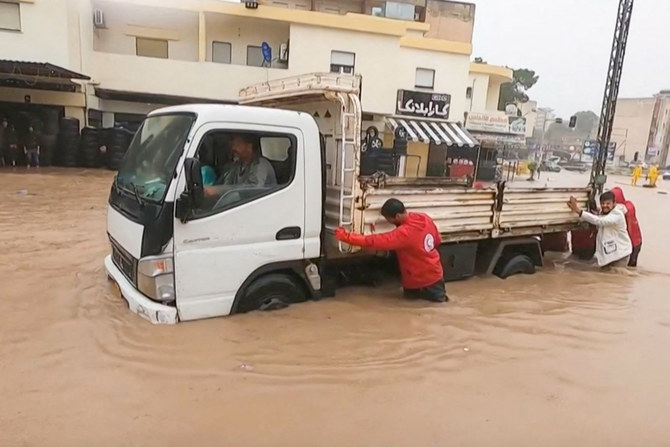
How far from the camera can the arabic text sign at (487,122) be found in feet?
77.4

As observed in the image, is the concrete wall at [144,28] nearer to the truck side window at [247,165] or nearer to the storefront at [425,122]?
the storefront at [425,122]

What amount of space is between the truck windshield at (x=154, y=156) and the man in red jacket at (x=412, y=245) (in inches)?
62.8

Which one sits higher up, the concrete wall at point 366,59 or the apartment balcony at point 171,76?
the concrete wall at point 366,59

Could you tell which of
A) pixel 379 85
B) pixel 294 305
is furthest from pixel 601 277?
pixel 379 85

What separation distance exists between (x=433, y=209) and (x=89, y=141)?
15.6 metres

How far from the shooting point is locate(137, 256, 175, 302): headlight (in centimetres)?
372

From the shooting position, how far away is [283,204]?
419 centimetres

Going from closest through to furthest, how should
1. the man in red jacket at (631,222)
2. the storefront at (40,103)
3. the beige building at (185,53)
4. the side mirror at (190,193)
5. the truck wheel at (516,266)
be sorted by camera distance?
the side mirror at (190,193) < the truck wheel at (516,266) < the man in red jacket at (631,222) < the storefront at (40,103) < the beige building at (185,53)

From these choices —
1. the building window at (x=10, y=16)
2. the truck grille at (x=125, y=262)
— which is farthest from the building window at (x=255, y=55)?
the truck grille at (x=125, y=262)

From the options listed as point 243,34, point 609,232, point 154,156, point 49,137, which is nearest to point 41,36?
point 49,137

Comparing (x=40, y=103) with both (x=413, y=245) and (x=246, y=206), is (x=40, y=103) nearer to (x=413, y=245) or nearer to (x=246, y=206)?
(x=246, y=206)

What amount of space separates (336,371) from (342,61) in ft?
56.3

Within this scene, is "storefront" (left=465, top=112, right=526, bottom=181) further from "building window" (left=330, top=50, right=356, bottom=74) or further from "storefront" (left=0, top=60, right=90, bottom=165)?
"storefront" (left=0, top=60, right=90, bottom=165)

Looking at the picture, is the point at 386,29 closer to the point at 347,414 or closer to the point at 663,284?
the point at 663,284
